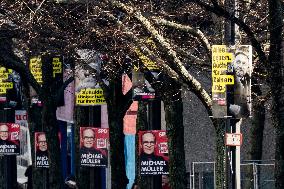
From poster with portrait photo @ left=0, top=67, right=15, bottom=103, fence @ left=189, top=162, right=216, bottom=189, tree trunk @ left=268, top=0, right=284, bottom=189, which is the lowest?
fence @ left=189, top=162, right=216, bottom=189

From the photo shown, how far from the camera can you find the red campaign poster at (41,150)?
33625 mm

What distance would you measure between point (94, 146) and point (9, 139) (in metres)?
9.28

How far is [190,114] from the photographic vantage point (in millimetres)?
36688

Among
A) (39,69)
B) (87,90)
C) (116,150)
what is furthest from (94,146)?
(39,69)

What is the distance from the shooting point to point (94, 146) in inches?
1140

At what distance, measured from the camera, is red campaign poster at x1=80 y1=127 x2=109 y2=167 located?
2886 cm

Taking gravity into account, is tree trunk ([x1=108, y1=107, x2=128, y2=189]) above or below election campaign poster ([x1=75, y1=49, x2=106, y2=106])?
below

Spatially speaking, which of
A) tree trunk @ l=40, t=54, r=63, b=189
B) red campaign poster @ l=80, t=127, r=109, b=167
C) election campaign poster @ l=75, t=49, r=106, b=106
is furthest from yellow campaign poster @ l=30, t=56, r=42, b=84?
red campaign poster @ l=80, t=127, r=109, b=167

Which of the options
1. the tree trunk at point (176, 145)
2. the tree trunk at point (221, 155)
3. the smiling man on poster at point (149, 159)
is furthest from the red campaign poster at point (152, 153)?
the tree trunk at point (221, 155)

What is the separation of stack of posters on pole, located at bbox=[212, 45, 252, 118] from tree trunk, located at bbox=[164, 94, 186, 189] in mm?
4475

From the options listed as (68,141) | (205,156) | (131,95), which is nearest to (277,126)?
(131,95)

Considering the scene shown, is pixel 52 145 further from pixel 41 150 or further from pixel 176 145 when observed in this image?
pixel 176 145

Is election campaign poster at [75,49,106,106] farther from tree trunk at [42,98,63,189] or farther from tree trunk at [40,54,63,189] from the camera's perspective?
tree trunk at [42,98,63,189]

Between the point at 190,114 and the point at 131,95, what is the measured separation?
8.26 metres
